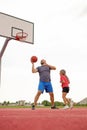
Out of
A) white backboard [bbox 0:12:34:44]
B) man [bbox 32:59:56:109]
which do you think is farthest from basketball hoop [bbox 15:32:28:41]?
man [bbox 32:59:56:109]

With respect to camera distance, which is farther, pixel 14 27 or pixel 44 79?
pixel 14 27

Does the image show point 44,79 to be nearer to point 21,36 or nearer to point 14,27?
point 21,36

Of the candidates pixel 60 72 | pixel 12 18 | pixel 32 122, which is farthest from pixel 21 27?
pixel 32 122

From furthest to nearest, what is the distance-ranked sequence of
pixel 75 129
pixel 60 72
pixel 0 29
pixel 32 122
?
1. pixel 0 29
2. pixel 60 72
3. pixel 32 122
4. pixel 75 129

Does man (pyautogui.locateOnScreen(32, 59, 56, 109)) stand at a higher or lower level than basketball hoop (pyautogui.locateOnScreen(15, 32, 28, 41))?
lower

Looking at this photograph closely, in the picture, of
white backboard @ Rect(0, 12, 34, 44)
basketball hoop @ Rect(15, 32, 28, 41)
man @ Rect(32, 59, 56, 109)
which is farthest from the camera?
basketball hoop @ Rect(15, 32, 28, 41)

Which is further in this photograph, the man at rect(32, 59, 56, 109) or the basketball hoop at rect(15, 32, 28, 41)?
the basketball hoop at rect(15, 32, 28, 41)

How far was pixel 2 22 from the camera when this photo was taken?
60.1 feet

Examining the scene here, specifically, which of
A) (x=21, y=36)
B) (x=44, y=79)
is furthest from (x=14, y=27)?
(x=44, y=79)

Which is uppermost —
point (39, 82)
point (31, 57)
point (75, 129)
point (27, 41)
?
point (27, 41)

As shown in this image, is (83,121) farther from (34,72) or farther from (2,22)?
(2,22)

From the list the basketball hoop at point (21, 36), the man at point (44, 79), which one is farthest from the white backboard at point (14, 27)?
the man at point (44, 79)

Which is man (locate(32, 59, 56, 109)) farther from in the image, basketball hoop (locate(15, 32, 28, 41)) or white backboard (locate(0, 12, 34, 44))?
basketball hoop (locate(15, 32, 28, 41))

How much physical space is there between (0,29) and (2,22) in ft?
1.31
